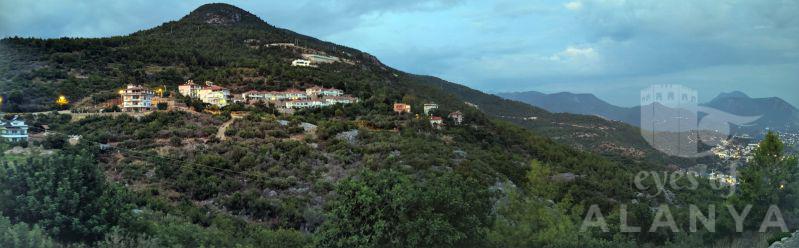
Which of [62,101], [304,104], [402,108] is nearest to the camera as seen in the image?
[62,101]

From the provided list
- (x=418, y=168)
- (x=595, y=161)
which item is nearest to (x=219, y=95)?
(x=418, y=168)

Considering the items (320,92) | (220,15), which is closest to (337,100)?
(320,92)

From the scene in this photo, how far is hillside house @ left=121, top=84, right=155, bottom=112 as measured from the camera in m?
28.8

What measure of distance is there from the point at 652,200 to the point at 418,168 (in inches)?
452

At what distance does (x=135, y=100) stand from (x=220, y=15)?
52.6 metres

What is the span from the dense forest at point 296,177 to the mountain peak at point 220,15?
79.5ft

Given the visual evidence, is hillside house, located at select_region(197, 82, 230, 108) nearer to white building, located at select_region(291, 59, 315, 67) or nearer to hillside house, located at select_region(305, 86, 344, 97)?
hillside house, located at select_region(305, 86, 344, 97)

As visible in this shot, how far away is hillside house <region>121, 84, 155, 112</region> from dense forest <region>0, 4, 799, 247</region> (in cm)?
256

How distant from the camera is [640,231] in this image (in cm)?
1408

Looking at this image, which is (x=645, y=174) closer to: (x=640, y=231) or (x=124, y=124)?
(x=640, y=231)

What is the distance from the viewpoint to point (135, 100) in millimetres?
29109

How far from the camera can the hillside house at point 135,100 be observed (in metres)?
28.8

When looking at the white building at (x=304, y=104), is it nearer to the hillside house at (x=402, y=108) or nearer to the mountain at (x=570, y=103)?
the hillside house at (x=402, y=108)

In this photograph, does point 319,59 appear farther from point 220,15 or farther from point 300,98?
point 220,15
